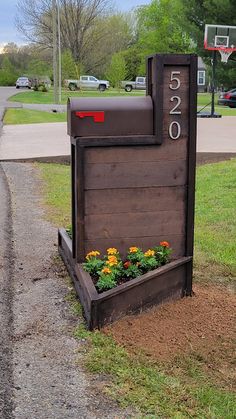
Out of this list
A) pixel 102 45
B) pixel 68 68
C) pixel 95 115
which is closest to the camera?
pixel 95 115

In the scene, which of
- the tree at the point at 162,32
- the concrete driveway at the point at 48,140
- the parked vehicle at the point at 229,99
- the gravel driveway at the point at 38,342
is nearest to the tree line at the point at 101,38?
the tree at the point at 162,32

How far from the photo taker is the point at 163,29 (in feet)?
199

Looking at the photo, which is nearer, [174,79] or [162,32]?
[174,79]

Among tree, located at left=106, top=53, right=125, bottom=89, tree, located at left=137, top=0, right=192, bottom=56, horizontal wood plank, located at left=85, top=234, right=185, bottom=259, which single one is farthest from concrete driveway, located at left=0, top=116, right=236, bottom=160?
tree, located at left=137, top=0, right=192, bottom=56

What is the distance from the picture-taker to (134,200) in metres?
3.68

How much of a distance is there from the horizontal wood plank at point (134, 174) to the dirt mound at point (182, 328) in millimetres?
802

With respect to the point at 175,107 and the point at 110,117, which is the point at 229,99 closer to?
the point at 175,107

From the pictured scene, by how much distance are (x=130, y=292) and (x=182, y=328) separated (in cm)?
37

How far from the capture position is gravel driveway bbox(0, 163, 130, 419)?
2.49 meters

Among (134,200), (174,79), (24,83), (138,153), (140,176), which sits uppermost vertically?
(24,83)

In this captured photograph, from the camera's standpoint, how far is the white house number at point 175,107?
352 cm

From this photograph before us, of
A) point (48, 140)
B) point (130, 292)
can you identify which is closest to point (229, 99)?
point (48, 140)

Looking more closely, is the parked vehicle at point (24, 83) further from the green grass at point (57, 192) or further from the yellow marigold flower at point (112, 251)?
the yellow marigold flower at point (112, 251)

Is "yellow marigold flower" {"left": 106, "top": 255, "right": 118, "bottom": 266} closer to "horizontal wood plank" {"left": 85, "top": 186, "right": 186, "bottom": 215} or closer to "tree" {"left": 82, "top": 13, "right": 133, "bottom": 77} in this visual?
"horizontal wood plank" {"left": 85, "top": 186, "right": 186, "bottom": 215}
